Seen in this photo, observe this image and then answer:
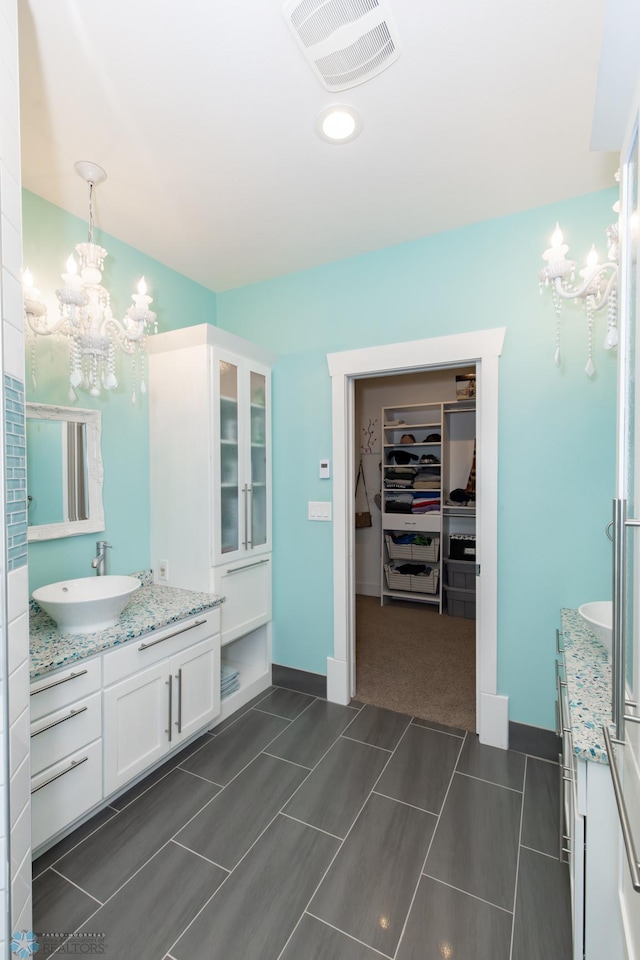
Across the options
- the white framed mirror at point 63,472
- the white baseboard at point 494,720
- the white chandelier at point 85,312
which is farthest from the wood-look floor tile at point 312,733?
the white chandelier at point 85,312

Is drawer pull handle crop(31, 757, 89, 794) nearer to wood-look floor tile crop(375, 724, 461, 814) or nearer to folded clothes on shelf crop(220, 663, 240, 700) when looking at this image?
folded clothes on shelf crop(220, 663, 240, 700)

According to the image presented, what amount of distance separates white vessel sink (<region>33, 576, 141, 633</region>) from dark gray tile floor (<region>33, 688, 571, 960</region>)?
2.61ft

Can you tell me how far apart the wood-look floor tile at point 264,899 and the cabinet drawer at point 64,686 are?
32.7 inches

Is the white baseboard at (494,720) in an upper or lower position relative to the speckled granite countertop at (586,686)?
lower

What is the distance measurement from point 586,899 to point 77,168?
3.07 m

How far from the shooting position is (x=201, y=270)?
9.28 ft

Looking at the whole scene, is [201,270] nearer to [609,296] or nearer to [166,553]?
[166,553]

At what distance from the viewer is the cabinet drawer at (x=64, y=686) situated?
4.97 ft

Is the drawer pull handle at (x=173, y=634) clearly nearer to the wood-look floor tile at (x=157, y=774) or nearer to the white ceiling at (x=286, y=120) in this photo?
the wood-look floor tile at (x=157, y=774)

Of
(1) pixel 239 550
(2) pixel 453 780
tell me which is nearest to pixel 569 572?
(2) pixel 453 780

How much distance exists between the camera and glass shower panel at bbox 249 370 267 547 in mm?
2775

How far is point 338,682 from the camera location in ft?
8.84

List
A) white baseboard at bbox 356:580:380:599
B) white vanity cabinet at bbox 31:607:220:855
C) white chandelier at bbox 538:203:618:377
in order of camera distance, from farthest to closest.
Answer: white baseboard at bbox 356:580:380:599
white vanity cabinet at bbox 31:607:220:855
white chandelier at bbox 538:203:618:377


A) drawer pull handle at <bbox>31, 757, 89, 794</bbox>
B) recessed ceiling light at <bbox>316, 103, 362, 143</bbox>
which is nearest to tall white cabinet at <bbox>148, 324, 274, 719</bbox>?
drawer pull handle at <bbox>31, 757, 89, 794</bbox>
